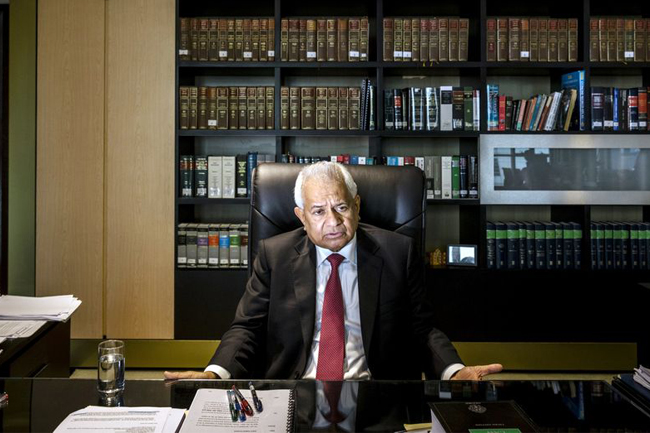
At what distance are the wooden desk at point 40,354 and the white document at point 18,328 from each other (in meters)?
0.01

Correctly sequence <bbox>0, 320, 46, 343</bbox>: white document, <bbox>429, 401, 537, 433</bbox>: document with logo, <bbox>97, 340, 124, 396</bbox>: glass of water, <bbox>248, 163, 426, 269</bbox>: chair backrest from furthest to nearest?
<bbox>248, 163, 426, 269</bbox>: chair backrest
<bbox>0, 320, 46, 343</bbox>: white document
<bbox>97, 340, 124, 396</bbox>: glass of water
<bbox>429, 401, 537, 433</bbox>: document with logo

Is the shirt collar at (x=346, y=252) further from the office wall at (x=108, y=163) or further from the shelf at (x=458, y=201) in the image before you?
the office wall at (x=108, y=163)

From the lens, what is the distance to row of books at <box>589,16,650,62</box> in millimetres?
3396

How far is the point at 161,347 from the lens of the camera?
11.4 feet

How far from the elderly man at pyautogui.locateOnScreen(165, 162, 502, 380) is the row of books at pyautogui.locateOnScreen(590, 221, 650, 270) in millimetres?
1936

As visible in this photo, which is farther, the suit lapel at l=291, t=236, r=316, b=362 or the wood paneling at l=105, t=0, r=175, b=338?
the wood paneling at l=105, t=0, r=175, b=338

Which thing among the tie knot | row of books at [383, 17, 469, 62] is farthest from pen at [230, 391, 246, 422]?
row of books at [383, 17, 469, 62]

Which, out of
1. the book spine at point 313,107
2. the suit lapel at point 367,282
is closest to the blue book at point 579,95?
the book spine at point 313,107

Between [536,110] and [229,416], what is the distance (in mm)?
2860

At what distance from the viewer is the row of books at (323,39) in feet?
11.2

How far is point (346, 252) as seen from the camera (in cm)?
187

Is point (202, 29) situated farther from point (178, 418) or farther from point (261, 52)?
point (178, 418)

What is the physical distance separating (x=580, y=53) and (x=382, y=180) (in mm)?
2071

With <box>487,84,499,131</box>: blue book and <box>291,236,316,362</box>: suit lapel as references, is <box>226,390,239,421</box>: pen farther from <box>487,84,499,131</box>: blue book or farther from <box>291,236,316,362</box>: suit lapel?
<box>487,84,499,131</box>: blue book
